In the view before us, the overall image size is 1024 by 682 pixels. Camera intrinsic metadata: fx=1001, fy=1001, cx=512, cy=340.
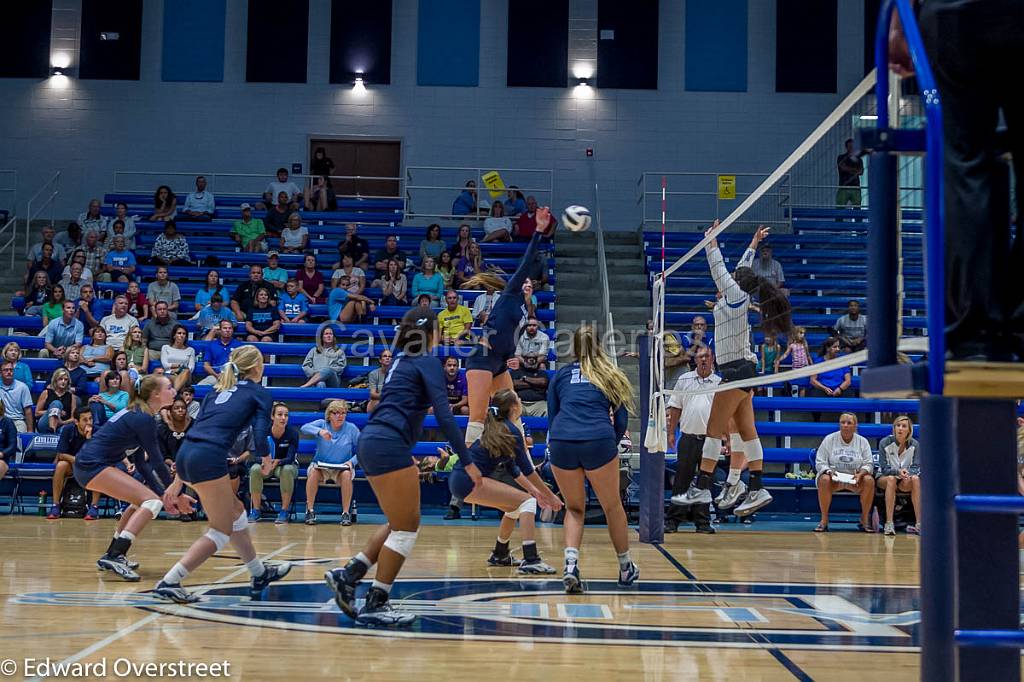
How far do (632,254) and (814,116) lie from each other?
513cm

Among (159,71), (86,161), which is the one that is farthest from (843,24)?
(86,161)

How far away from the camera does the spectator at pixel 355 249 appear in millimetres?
17344

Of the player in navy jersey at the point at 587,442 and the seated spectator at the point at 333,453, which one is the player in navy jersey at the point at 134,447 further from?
the seated spectator at the point at 333,453

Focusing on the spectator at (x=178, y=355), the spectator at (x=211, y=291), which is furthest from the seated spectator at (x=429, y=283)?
the spectator at (x=178, y=355)

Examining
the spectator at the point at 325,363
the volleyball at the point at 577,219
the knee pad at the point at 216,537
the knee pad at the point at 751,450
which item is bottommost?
the knee pad at the point at 216,537

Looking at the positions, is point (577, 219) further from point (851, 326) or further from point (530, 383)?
point (851, 326)

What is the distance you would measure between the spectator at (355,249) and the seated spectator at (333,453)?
5.41 metres

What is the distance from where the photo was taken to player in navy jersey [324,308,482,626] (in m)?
5.50

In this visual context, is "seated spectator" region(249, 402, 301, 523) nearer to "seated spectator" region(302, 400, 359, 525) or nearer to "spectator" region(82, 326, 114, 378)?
"seated spectator" region(302, 400, 359, 525)

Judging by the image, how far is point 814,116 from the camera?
20.6 m

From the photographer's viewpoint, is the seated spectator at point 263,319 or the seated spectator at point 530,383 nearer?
the seated spectator at point 530,383

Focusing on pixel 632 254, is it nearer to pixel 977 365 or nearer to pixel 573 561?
pixel 573 561

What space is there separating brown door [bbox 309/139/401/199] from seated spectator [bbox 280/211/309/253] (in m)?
2.71

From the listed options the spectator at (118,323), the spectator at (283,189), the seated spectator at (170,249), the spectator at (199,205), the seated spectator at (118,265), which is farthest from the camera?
the spectator at (283,189)
